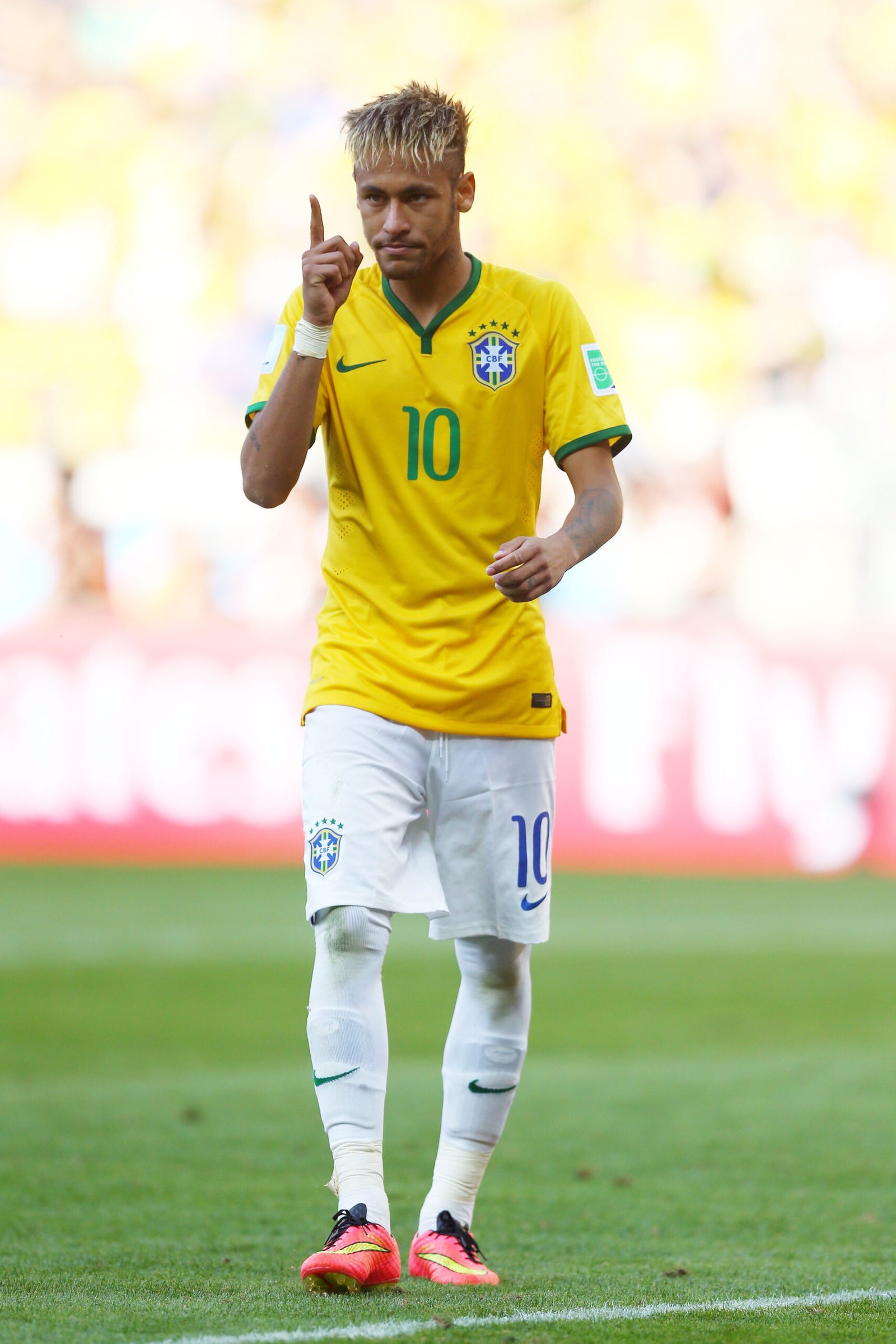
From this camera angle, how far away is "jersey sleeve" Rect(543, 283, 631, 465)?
369cm

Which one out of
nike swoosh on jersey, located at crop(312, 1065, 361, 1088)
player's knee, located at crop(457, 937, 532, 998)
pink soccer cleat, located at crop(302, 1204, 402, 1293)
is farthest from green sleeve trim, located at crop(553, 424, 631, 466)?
pink soccer cleat, located at crop(302, 1204, 402, 1293)

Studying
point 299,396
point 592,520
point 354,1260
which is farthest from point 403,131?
point 354,1260

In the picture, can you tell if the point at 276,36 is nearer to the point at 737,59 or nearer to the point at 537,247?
the point at 537,247

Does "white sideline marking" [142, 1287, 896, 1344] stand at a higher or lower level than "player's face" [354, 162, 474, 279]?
lower

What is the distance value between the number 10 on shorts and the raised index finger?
1136mm

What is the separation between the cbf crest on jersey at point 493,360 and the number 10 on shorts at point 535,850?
83 cm

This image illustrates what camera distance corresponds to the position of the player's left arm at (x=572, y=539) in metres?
3.38

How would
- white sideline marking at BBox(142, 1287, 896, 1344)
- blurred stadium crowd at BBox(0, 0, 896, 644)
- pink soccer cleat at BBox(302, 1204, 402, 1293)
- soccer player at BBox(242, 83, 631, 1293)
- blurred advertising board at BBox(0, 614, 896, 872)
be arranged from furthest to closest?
blurred stadium crowd at BBox(0, 0, 896, 644), blurred advertising board at BBox(0, 614, 896, 872), soccer player at BBox(242, 83, 631, 1293), pink soccer cleat at BBox(302, 1204, 402, 1293), white sideline marking at BBox(142, 1287, 896, 1344)

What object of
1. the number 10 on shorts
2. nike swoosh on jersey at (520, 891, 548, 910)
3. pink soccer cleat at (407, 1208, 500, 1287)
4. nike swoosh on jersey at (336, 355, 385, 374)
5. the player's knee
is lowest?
pink soccer cleat at (407, 1208, 500, 1287)

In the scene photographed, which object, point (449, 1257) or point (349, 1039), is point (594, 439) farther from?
point (449, 1257)

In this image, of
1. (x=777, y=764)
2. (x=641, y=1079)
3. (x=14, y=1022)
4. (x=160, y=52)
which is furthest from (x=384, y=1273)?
(x=160, y=52)

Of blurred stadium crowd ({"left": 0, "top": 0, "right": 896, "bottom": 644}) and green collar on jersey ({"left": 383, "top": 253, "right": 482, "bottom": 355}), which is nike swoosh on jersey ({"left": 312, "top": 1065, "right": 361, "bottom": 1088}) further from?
blurred stadium crowd ({"left": 0, "top": 0, "right": 896, "bottom": 644})

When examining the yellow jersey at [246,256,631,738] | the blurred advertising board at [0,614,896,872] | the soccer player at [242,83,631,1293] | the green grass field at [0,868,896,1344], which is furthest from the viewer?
the blurred advertising board at [0,614,896,872]

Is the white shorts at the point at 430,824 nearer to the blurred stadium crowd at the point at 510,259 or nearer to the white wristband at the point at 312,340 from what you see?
the white wristband at the point at 312,340
